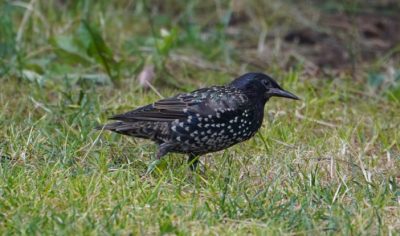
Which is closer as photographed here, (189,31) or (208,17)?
(189,31)

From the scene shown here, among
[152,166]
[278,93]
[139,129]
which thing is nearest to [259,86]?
[278,93]

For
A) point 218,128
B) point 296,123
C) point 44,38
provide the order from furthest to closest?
point 44,38, point 296,123, point 218,128

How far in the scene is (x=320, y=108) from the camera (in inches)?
308

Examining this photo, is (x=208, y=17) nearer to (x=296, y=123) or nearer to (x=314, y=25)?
(x=314, y=25)

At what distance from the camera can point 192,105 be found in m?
6.48

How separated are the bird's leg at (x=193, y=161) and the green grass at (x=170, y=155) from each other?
0.28 feet

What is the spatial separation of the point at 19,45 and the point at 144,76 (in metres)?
1.25

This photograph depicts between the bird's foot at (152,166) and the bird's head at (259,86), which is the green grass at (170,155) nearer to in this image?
the bird's foot at (152,166)

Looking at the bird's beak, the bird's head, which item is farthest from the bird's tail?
the bird's beak

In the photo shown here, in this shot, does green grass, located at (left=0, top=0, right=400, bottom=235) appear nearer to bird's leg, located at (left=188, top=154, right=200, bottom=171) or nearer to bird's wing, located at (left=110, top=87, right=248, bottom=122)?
bird's leg, located at (left=188, top=154, right=200, bottom=171)

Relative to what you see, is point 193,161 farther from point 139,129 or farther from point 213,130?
point 139,129

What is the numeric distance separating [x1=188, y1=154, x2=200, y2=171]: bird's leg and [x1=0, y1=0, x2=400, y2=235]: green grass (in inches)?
3.4

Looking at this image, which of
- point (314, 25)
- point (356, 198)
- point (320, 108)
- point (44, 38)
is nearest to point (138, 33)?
point (44, 38)

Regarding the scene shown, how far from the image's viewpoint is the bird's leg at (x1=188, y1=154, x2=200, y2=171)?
20.0 ft
